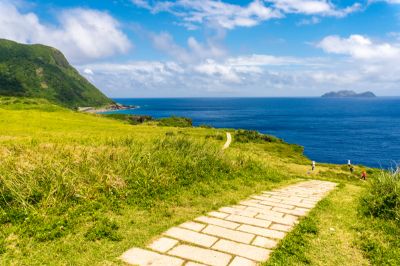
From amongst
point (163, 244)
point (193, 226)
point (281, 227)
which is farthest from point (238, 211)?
point (163, 244)

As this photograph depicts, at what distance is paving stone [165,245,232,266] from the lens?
5.65 meters

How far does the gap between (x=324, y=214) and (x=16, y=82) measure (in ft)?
740

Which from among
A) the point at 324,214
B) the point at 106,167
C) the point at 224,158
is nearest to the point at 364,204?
the point at 324,214

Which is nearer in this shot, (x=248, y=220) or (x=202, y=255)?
(x=202, y=255)

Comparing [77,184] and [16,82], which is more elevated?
[16,82]

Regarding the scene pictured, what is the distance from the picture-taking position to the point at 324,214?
8789 millimetres

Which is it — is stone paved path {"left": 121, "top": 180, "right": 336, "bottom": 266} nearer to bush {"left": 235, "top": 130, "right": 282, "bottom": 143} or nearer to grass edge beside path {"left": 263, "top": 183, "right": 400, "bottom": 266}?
grass edge beside path {"left": 263, "top": 183, "right": 400, "bottom": 266}

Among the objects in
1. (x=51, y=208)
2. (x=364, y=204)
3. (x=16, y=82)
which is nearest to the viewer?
(x=51, y=208)

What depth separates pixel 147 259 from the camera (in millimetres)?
5656

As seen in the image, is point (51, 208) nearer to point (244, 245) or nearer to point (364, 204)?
point (244, 245)

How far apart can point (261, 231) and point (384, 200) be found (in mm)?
4043

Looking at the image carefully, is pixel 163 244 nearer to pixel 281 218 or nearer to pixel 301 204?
pixel 281 218

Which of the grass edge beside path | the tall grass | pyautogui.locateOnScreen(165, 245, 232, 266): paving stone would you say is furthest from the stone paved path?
the tall grass

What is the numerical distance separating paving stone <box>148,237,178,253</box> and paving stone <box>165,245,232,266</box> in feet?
0.49
